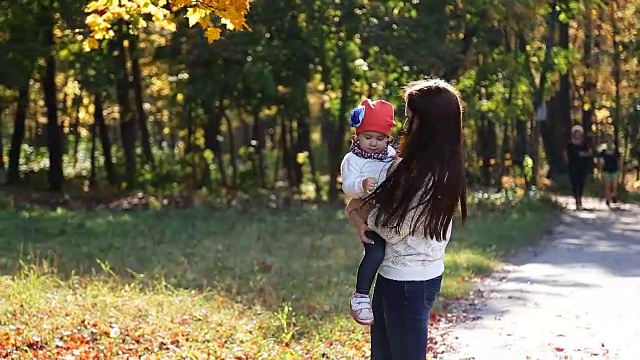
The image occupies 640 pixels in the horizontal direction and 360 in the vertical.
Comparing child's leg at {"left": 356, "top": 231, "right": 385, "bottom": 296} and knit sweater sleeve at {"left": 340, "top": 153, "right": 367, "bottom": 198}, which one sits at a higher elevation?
knit sweater sleeve at {"left": 340, "top": 153, "right": 367, "bottom": 198}

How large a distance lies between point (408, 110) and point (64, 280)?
260 inches

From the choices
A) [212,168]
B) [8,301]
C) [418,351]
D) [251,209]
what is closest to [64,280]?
[8,301]

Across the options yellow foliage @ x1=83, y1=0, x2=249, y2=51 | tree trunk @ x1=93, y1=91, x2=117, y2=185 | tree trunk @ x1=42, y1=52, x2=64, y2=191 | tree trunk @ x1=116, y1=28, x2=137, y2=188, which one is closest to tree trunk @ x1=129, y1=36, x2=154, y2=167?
tree trunk @ x1=116, y1=28, x2=137, y2=188

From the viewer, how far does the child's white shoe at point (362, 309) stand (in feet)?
16.4

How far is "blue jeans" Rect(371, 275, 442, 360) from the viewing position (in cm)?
494

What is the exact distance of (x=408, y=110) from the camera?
4918 millimetres

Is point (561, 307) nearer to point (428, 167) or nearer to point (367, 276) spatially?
point (367, 276)

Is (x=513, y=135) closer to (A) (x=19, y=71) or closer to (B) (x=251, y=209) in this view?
(B) (x=251, y=209)

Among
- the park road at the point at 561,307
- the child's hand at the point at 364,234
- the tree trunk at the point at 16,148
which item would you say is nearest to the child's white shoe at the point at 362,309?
the child's hand at the point at 364,234

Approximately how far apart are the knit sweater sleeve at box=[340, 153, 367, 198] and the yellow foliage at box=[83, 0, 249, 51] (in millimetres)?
4027

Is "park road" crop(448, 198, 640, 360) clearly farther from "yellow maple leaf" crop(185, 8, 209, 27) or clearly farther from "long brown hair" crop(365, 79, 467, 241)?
"yellow maple leaf" crop(185, 8, 209, 27)

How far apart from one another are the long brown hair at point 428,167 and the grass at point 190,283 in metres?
3.05

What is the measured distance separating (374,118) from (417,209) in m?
0.49

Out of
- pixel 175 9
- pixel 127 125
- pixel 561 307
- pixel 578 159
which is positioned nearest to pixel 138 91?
pixel 127 125
